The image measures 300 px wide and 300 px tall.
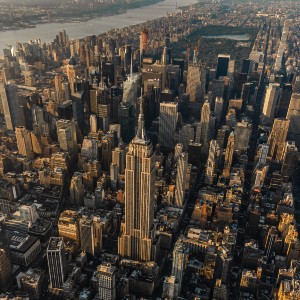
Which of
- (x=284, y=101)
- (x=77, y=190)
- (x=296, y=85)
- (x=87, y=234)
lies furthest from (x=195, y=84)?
(x=87, y=234)

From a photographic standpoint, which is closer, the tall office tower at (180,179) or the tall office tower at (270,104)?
the tall office tower at (180,179)

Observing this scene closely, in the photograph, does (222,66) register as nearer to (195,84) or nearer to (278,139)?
(195,84)

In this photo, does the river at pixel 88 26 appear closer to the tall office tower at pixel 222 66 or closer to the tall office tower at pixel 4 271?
the tall office tower at pixel 222 66

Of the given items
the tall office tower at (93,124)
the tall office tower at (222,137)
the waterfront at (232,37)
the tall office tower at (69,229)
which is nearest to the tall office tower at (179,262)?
the tall office tower at (69,229)

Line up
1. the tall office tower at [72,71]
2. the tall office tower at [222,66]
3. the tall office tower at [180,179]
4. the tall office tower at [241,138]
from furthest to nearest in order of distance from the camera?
the tall office tower at [222,66] → the tall office tower at [72,71] → the tall office tower at [241,138] → the tall office tower at [180,179]

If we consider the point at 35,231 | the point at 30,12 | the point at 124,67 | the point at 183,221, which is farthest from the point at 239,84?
the point at 35,231

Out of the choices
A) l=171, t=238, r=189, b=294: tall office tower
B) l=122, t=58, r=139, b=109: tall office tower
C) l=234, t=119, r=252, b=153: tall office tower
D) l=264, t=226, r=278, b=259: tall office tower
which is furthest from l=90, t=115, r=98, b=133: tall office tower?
l=264, t=226, r=278, b=259: tall office tower

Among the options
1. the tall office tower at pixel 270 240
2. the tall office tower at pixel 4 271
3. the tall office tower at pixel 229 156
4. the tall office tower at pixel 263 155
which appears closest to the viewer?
the tall office tower at pixel 4 271
